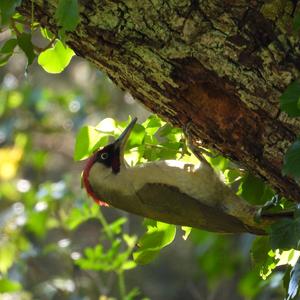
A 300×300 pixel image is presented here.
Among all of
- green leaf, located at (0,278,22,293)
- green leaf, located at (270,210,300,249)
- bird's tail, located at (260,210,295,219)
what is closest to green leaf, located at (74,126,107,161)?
bird's tail, located at (260,210,295,219)

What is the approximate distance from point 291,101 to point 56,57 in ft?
3.13

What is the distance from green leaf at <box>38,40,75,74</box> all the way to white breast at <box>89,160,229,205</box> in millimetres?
623

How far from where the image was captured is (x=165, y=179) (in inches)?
138

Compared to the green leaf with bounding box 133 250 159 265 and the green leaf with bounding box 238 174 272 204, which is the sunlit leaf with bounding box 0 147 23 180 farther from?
the green leaf with bounding box 238 174 272 204

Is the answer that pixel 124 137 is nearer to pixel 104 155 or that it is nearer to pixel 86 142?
pixel 86 142

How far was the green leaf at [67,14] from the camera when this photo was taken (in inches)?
91.5

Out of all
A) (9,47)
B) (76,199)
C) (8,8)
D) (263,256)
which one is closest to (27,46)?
(9,47)

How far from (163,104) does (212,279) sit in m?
3.73

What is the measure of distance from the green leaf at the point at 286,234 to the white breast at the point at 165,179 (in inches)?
35.7

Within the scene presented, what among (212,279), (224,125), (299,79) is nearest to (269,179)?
(224,125)

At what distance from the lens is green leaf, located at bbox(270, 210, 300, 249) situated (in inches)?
93.6

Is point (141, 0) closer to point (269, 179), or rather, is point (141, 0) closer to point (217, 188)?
point (269, 179)

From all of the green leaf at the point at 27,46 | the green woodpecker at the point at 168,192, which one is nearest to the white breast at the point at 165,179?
the green woodpecker at the point at 168,192

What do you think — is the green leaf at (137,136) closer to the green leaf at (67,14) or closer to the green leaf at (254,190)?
the green leaf at (254,190)
